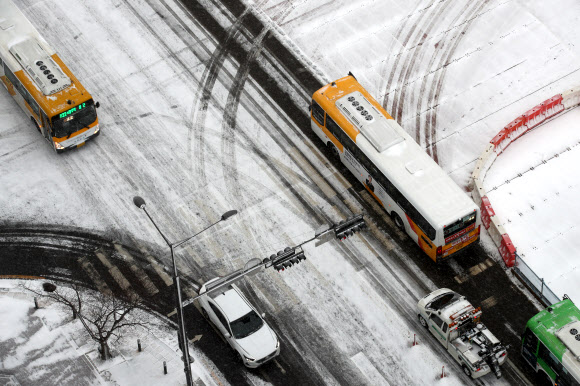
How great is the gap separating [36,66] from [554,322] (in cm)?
3028

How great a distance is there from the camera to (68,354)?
46719 mm

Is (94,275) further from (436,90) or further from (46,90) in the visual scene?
(436,90)

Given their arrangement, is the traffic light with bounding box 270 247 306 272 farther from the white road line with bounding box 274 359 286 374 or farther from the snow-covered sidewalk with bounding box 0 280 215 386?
the snow-covered sidewalk with bounding box 0 280 215 386

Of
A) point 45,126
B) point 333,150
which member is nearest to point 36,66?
point 45,126

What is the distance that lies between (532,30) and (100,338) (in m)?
33.1

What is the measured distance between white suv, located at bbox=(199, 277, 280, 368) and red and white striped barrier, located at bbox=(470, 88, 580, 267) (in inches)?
496

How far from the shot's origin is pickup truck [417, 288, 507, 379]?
45094 mm

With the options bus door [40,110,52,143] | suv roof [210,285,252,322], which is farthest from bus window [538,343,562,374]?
bus door [40,110,52,143]

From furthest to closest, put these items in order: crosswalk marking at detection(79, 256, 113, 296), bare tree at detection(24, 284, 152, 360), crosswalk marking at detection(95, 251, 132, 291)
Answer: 1. crosswalk marking at detection(95, 251, 132, 291)
2. crosswalk marking at detection(79, 256, 113, 296)
3. bare tree at detection(24, 284, 152, 360)

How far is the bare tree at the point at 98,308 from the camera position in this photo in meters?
46.3

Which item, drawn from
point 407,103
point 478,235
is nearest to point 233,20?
point 407,103

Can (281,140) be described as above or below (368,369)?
above

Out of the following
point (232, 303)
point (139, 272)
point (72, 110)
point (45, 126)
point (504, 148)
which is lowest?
point (139, 272)

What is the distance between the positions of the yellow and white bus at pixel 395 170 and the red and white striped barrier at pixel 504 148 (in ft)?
5.26
